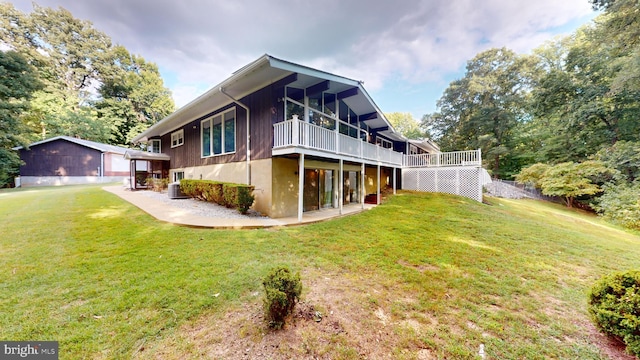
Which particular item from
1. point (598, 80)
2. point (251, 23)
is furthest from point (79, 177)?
point (598, 80)

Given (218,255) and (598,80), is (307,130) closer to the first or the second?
(218,255)

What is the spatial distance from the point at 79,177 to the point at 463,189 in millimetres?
33761

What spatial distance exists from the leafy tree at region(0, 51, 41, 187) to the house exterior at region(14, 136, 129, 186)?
9.49ft

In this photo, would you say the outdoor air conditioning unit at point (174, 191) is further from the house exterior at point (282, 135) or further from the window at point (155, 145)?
the window at point (155, 145)

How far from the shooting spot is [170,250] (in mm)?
4418

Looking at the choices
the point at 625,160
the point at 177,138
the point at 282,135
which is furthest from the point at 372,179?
the point at 625,160

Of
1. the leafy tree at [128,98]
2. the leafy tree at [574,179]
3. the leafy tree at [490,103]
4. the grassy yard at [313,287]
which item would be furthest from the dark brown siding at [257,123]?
the leafy tree at [128,98]

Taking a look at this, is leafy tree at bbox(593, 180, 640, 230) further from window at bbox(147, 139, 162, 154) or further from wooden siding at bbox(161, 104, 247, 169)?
window at bbox(147, 139, 162, 154)

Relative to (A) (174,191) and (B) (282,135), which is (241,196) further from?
(A) (174,191)

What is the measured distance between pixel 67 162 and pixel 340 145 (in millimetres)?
27956

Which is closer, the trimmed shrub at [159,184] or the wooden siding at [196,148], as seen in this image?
the wooden siding at [196,148]

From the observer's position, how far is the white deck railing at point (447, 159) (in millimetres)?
13296

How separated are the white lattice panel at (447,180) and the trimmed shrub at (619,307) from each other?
A: 12.0 metres

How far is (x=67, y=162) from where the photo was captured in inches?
830
